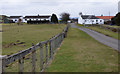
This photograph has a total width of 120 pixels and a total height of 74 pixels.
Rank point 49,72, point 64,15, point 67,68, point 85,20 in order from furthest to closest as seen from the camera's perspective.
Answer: point 64,15 < point 85,20 < point 67,68 < point 49,72

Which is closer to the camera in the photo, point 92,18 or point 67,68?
point 67,68

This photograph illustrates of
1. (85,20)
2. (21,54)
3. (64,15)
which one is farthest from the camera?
(64,15)

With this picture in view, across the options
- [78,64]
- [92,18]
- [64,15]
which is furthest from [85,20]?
[78,64]

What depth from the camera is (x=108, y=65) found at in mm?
8547

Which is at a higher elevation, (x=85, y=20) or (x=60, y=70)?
(x=85, y=20)

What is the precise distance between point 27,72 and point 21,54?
31.4 inches

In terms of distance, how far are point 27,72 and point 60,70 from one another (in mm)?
2426

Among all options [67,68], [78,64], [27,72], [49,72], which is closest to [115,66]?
[78,64]

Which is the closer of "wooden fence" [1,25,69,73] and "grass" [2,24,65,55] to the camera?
"wooden fence" [1,25,69,73]

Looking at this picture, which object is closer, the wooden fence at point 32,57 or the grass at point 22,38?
the wooden fence at point 32,57

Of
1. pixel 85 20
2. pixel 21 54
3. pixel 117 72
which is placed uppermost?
pixel 85 20

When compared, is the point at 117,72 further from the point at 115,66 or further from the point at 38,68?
the point at 38,68

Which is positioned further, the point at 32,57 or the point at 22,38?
the point at 22,38

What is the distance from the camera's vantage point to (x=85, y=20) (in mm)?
104688
